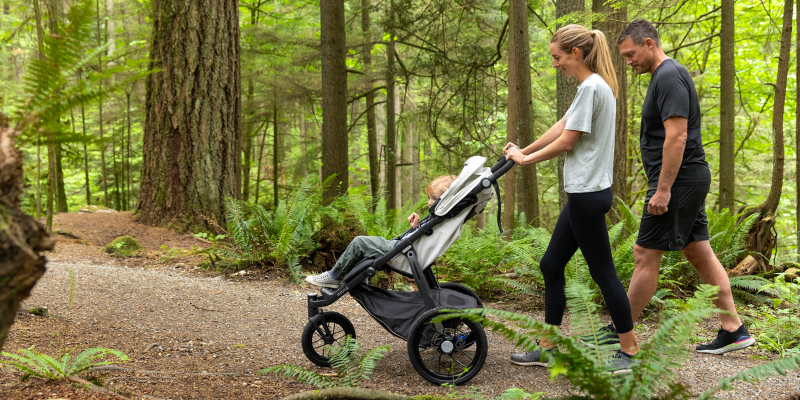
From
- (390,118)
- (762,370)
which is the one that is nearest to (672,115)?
(762,370)

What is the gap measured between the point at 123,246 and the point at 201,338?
3.37 m

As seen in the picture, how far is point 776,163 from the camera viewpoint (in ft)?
18.2

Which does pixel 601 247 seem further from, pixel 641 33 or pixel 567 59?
pixel 641 33

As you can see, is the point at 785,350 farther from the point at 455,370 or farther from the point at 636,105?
the point at 636,105

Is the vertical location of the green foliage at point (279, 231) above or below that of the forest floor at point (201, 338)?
above

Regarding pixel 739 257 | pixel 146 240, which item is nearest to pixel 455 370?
pixel 739 257

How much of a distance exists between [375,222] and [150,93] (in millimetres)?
3846

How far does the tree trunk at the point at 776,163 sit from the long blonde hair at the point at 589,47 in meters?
3.60

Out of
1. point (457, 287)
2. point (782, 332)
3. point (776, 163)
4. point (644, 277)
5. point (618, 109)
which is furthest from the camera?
point (618, 109)

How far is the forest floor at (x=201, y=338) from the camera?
276 cm

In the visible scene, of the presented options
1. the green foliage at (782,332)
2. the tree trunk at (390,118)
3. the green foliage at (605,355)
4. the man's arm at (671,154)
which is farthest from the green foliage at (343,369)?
the tree trunk at (390,118)

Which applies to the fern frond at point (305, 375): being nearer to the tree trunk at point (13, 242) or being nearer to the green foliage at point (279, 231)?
the tree trunk at point (13, 242)

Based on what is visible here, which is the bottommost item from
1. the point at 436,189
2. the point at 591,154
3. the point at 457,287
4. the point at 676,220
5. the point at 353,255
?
the point at 457,287

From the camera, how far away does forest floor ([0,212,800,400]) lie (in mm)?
2764
